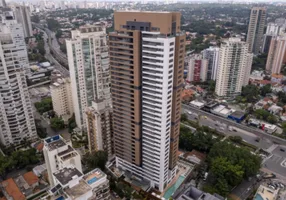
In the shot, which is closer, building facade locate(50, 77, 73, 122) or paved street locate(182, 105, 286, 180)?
paved street locate(182, 105, 286, 180)

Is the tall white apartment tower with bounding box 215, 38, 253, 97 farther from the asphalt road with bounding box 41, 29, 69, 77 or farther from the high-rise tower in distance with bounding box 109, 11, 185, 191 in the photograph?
the asphalt road with bounding box 41, 29, 69, 77

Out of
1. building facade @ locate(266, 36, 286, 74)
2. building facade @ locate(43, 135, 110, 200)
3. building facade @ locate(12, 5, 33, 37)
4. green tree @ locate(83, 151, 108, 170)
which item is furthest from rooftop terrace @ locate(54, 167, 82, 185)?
building facade @ locate(12, 5, 33, 37)

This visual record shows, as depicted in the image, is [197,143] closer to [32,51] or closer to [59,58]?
[59,58]

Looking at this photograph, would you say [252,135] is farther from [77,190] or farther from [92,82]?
[77,190]

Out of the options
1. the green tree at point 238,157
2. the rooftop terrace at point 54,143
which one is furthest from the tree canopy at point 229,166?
the rooftop terrace at point 54,143

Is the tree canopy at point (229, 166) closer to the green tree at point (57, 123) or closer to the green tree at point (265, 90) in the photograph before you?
the green tree at point (57, 123)

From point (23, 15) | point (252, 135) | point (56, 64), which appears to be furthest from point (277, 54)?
point (23, 15)
